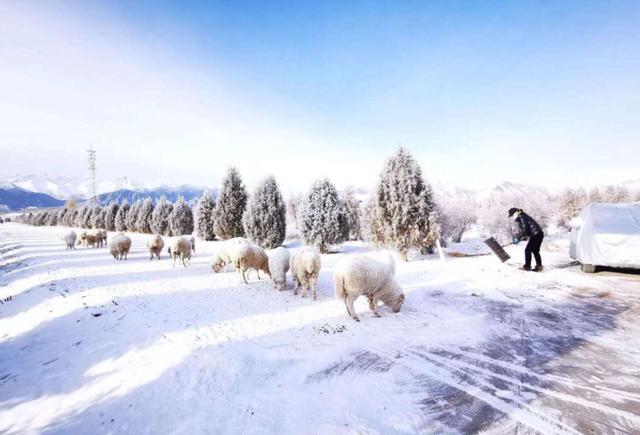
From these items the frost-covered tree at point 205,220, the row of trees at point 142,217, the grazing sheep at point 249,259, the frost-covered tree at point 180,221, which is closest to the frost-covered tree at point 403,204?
the grazing sheep at point 249,259

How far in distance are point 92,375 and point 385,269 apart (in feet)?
23.6

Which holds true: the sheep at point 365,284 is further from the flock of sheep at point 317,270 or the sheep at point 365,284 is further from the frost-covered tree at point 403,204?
the frost-covered tree at point 403,204

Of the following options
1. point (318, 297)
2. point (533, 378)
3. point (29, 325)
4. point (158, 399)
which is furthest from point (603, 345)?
point (29, 325)

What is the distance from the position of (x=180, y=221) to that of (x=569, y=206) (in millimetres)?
65540

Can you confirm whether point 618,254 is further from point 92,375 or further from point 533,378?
point 92,375

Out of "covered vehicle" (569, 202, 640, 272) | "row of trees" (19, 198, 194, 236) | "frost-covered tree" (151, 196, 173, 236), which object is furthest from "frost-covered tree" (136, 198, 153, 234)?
"covered vehicle" (569, 202, 640, 272)

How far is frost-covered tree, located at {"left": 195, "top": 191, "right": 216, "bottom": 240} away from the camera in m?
30.8

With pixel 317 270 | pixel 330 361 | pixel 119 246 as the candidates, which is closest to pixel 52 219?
pixel 119 246

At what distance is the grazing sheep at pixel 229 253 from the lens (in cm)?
1149

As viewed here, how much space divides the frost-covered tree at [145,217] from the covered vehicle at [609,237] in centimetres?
4856

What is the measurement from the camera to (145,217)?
43812mm

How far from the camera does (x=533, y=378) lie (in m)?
4.64

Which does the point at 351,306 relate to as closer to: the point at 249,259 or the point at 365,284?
the point at 365,284

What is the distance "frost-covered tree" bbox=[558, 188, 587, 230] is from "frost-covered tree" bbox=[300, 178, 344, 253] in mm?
51508
